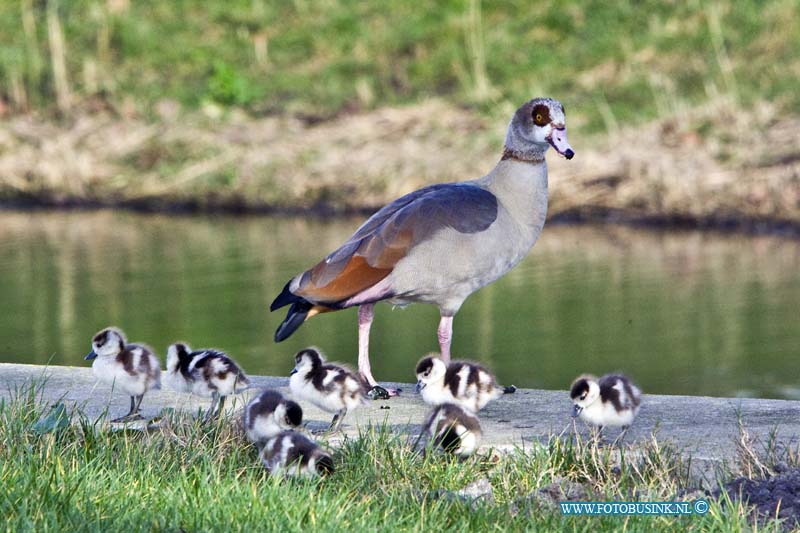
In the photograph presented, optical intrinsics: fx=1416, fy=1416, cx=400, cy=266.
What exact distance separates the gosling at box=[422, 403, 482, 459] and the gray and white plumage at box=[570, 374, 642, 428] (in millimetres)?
463

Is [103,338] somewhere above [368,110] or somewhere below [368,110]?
below

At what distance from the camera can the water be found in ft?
30.9

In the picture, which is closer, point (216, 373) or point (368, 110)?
point (216, 373)

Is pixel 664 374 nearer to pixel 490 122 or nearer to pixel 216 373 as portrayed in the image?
pixel 216 373

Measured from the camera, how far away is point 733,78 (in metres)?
17.6

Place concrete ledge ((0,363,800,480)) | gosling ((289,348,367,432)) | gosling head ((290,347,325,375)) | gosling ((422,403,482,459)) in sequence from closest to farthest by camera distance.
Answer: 1. gosling ((422,403,482,459))
2. concrete ledge ((0,363,800,480))
3. gosling ((289,348,367,432))
4. gosling head ((290,347,325,375))

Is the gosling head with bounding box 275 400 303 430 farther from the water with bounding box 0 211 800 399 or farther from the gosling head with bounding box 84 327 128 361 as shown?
the water with bounding box 0 211 800 399

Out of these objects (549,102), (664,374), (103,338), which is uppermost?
(549,102)

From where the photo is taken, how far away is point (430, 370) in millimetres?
6141

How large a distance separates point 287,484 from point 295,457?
40 centimetres

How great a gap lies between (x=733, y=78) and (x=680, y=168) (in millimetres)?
3535

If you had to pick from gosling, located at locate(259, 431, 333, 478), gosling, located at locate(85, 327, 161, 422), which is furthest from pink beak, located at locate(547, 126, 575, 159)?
gosling, located at locate(259, 431, 333, 478)

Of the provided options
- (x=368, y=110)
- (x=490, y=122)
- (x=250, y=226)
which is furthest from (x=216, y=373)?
(x=368, y=110)

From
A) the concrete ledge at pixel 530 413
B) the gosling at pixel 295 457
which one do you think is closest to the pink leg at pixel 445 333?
the concrete ledge at pixel 530 413
